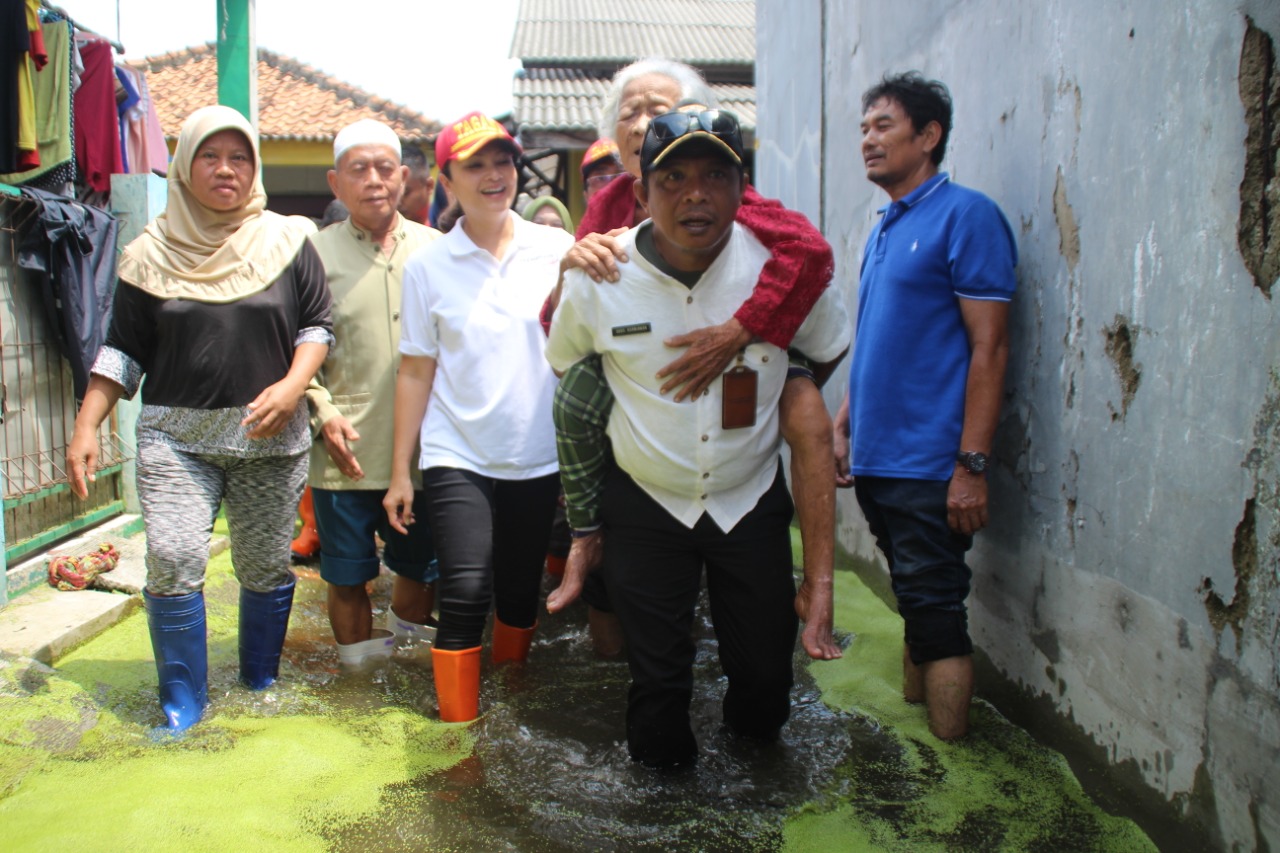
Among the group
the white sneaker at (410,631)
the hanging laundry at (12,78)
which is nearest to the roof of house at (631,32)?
the hanging laundry at (12,78)

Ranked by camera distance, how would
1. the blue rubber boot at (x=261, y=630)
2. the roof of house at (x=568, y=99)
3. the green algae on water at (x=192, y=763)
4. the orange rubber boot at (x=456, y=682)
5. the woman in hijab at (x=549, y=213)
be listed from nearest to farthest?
the green algae on water at (x=192, y=763) → the orange rubber boot at (x=456, y=682) → the blue rubber boot at (x=261, y=630) → the woman in hijab at (x=549, y=213) → the roof of house at (x=568, y=99)

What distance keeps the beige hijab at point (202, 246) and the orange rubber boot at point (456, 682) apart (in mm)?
1366

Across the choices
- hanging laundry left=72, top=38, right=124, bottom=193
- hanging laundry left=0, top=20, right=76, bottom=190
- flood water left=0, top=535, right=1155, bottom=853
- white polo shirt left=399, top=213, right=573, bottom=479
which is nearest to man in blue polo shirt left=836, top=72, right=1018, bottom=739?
flood water left=0, top=535, right=1155, bottom=853

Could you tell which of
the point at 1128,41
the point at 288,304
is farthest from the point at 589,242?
the point at 1128,41

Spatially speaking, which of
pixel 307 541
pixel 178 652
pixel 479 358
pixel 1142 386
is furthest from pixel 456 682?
pixel 307 541

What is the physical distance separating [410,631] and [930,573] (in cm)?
225

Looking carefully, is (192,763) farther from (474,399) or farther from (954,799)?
(954,799)

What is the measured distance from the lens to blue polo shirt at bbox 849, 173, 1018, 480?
9.61 feet

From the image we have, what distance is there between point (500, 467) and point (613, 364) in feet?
2.50

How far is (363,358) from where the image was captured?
3.79 metres

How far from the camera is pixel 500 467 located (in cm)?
342

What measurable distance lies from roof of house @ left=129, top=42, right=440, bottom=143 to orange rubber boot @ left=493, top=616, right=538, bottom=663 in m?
13.2

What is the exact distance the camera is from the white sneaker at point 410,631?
4223 millimetres

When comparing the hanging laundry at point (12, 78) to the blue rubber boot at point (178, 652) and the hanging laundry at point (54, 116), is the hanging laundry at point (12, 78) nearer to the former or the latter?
the hanging laundry at point (54, 116)
